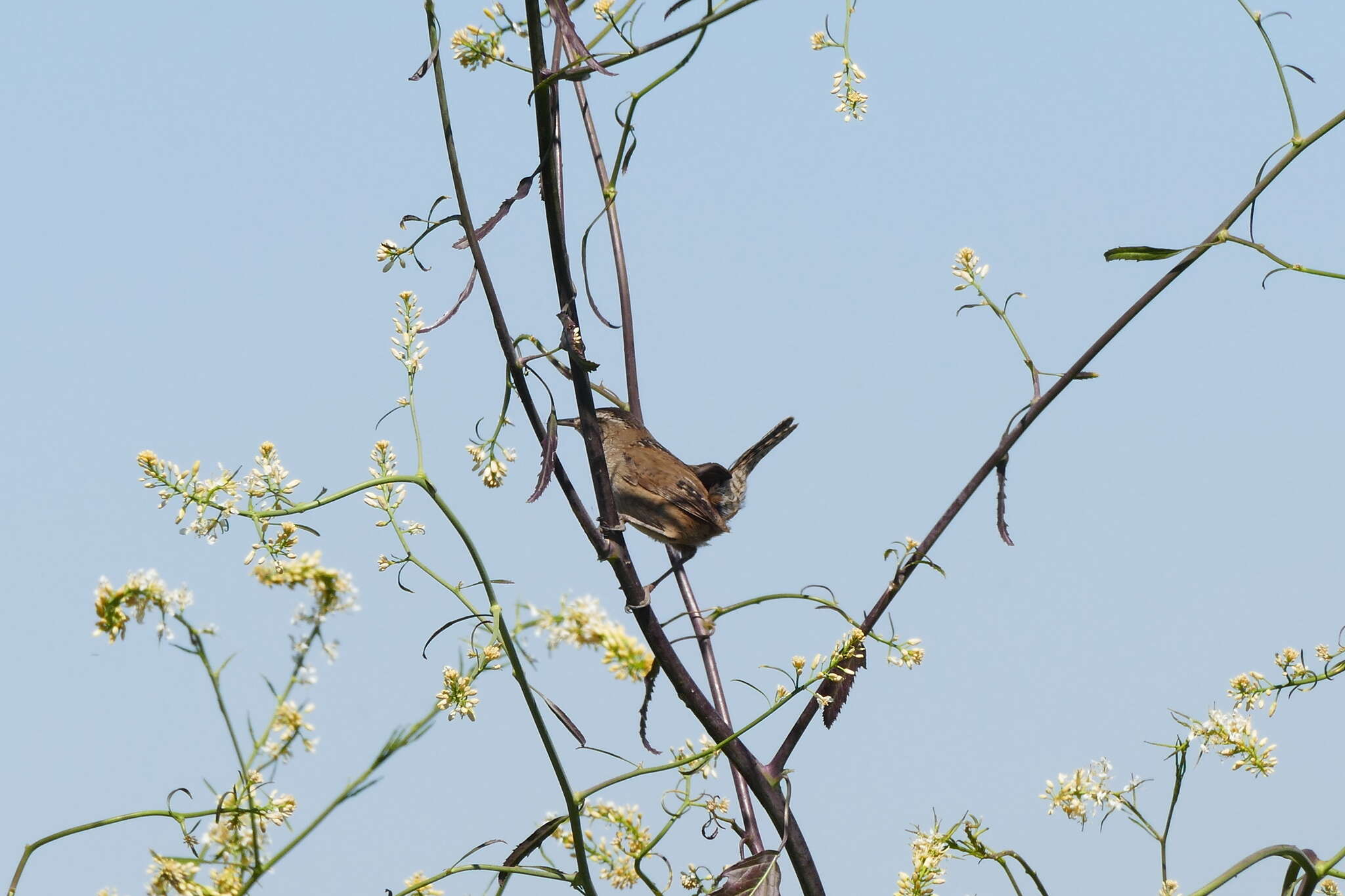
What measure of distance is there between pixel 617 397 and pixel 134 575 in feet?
3.93

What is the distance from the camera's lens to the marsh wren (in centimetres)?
504

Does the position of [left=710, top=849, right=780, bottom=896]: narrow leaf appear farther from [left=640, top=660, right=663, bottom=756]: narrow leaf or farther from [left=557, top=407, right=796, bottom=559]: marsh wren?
[left=557, top=407, right=796, bottom=559]: marsh wren

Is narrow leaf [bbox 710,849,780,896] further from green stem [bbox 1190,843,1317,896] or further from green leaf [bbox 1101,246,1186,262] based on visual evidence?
green leaf [bbox 1101,246,1186,262]

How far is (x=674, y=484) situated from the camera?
17.3ft

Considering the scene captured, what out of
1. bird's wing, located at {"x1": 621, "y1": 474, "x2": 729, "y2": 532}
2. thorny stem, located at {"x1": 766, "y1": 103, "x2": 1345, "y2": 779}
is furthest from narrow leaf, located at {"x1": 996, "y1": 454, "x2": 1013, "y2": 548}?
bird's wing, located at {"x1": 621, "y1": 474, "x2": 729, "y2": 532}

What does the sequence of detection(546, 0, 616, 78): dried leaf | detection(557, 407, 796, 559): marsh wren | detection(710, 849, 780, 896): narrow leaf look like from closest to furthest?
1. detection(546, 0, 616, 78): dried leaf
2. detection(710, 849, 780, 896): narrow leaf
3. detection(557, 407, 796, 559): marsh wren

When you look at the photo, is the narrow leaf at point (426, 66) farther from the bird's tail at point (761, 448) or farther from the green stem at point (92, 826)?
the bird's tail at point (761, 448)

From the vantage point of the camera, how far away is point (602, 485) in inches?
90.1

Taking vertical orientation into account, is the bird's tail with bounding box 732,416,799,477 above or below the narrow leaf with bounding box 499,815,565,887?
above

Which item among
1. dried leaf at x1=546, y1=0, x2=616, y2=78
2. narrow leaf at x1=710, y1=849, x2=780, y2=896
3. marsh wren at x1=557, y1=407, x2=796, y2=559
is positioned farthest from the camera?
marsh wren at x1=557, y1=407, x2=796, y2=559

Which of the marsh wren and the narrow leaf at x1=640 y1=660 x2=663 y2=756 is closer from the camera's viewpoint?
the narrow leaf at x1=640 y1=660 x2=663 y2=756

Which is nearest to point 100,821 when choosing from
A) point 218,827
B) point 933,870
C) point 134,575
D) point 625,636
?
point 218,827

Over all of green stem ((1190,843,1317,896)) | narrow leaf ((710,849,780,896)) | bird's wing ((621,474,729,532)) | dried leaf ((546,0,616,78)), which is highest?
bird's wing ((621,474,729,532))

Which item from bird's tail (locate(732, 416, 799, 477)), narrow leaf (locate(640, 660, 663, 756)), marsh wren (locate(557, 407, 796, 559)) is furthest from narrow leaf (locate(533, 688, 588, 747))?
bird's tail (locate(732, 416, 799, 477))
